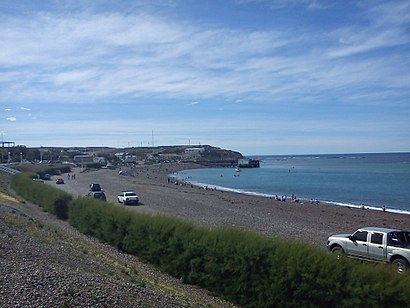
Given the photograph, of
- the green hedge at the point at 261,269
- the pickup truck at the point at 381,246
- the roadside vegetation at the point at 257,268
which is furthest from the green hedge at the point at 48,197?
the pickup truck at the point at 381,246

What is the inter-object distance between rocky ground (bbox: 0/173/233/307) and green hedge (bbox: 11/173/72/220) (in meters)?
13.8

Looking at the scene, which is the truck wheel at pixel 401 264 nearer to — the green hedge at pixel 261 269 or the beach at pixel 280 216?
the green hedge at pixel 261 269

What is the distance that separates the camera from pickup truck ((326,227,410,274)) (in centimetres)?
1744

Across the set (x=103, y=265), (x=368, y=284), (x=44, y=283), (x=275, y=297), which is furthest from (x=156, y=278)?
(x=368, y=284)

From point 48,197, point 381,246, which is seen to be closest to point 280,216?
point 48,197

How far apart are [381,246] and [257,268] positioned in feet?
18.5

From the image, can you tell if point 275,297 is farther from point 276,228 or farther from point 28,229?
point 276,228

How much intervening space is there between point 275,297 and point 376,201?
160ft

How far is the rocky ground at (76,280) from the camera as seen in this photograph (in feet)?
35.4

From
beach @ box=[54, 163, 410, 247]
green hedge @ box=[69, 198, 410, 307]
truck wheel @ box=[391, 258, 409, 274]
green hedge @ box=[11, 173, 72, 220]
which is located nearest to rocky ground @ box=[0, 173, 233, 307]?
green hedge @ box=[69, 198, 410, 307]

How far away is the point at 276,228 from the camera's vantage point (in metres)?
33.6

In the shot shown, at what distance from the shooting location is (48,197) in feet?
130

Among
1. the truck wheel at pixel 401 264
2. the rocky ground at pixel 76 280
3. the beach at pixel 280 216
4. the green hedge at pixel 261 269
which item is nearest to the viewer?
the rocky ground at pixel 76 280

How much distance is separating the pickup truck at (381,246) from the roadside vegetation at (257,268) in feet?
12.1
